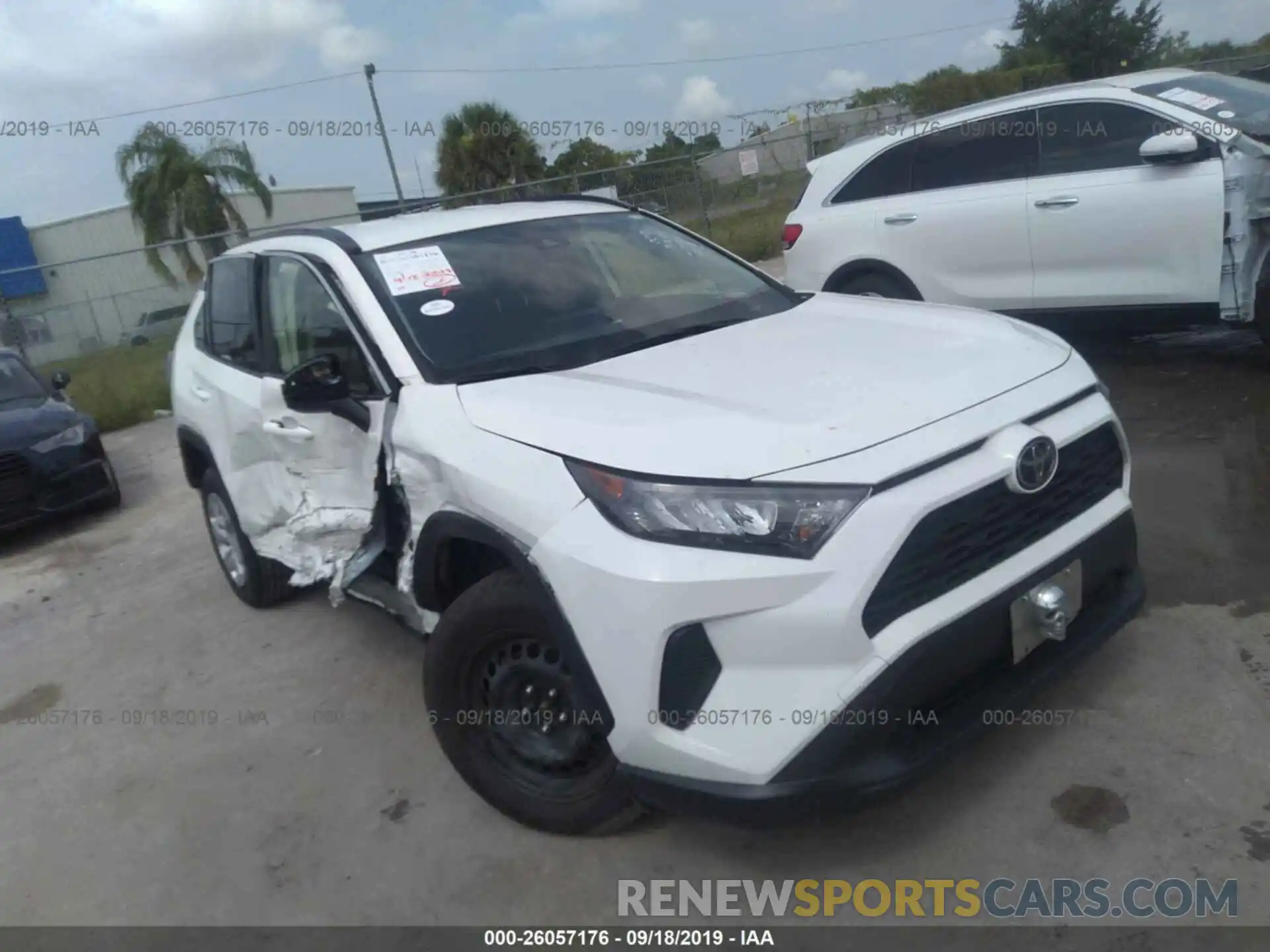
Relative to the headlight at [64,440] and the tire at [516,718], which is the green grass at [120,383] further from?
the tire at [516,718]

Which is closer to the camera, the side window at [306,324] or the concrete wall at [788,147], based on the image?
the side window at [306,324]

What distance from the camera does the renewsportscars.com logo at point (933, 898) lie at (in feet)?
7.91

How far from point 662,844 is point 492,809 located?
576 millimetres

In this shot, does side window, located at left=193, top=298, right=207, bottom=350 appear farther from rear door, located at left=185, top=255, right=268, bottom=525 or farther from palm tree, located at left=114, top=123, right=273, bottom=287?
palm tree, located at left=114, top=123, right=273, bottom=287

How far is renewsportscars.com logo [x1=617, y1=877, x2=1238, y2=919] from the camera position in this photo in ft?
7.91

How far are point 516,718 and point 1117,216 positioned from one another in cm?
456

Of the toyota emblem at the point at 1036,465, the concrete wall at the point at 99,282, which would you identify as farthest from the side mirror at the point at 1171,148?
the concrete wall at the point at 99,282

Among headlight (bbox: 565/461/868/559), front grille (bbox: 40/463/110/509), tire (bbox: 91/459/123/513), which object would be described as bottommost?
tire (bbox: 91/459/123/513)

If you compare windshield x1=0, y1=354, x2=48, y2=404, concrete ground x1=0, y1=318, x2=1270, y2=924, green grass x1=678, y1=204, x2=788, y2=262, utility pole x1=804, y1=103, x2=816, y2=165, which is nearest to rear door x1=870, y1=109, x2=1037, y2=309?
concrete ground x1=0, y1=318, x2=1270, y2=924

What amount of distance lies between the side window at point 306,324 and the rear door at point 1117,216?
4187mm

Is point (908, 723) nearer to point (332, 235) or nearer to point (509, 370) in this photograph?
point (509, 370)

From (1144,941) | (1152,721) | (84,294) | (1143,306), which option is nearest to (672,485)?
(1144,941)

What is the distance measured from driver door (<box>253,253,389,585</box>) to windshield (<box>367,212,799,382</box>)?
244 millimetres

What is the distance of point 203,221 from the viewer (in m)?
25.0
